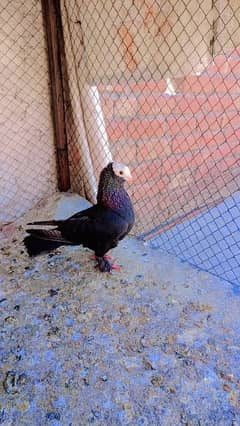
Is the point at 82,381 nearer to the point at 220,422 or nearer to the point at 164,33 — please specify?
the point at 220,422

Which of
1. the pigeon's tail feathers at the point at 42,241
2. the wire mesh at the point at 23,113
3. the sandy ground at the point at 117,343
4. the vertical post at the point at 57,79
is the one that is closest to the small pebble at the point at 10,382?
the sandy ground at the point at 117,343

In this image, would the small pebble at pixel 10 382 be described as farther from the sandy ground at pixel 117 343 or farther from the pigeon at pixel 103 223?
the pigeon at pixel 103 223

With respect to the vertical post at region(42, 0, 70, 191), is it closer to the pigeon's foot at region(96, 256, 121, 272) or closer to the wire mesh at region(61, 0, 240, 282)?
the wire mesh at region(61, 0, 240, 282)

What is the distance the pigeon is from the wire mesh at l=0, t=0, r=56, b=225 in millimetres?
537

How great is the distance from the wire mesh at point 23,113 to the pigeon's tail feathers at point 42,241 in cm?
50

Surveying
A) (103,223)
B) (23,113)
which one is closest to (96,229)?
(103,223)

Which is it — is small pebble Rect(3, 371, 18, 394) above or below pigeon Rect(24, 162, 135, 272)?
below

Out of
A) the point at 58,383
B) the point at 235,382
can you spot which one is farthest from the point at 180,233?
the point at 58,383

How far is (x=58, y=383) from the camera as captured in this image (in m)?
1.26

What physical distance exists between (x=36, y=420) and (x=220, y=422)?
21.6 inches

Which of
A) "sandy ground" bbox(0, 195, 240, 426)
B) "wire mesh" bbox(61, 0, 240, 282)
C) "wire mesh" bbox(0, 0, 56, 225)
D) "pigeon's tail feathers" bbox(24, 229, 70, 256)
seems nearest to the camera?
→ "sandy ground" bbox(0, 195, 240, 426)

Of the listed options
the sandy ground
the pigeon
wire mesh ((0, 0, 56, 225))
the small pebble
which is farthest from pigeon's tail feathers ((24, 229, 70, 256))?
the small pebble

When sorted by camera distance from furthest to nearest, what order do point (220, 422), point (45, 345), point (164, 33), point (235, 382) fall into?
point (164, 33) < point (45, 345) < point (235, 382) < point (220, 422)

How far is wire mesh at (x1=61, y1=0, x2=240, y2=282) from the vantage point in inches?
65.0
